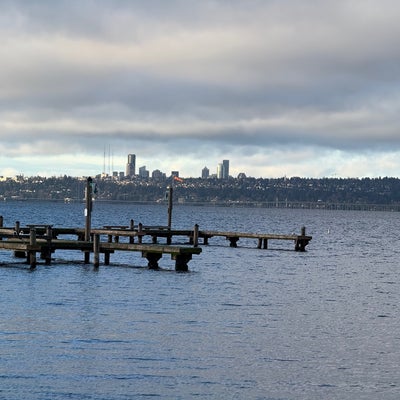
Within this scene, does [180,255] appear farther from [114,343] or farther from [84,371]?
[84,371]

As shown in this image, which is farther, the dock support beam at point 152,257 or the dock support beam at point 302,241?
the dock support beam at point 302,241

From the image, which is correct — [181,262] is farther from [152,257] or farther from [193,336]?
[193,336]

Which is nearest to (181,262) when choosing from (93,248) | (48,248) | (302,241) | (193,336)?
(93,248)

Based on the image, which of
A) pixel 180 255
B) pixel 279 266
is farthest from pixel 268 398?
pixel 279 266

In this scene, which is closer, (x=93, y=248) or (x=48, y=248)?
(x=93, y=248)

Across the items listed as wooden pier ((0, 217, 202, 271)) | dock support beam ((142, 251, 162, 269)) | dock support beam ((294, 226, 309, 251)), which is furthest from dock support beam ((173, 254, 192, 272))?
dock support beam ((294, 226, 309, 251))

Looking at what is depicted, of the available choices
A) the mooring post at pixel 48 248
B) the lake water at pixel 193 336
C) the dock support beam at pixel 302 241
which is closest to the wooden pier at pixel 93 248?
the mooring post at pixel 48 248

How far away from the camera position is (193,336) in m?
24.9

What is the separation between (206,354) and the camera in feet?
73.5

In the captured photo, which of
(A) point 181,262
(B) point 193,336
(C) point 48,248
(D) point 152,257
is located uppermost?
(C) point 48,248

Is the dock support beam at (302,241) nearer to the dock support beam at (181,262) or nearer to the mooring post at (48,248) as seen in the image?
the dock support beam at (181,262)

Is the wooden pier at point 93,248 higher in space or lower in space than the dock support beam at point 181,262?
higher

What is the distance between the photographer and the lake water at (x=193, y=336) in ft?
63.0

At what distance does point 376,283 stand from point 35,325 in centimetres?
2409
